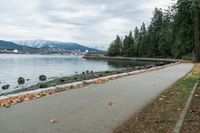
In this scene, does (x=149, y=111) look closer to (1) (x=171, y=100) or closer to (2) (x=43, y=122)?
(1) (x=171, y=100)

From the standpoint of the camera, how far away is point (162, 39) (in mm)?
107312

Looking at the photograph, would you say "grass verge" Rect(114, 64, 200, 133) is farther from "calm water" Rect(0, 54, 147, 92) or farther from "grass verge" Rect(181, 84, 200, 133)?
"calm water" Rect(0, 54, 147, 92)

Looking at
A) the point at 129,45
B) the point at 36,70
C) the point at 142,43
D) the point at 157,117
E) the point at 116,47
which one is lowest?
the point at 36,70

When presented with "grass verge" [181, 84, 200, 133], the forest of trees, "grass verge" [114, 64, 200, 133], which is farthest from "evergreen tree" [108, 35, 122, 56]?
"grass verge" [181, 84, 200, 133]

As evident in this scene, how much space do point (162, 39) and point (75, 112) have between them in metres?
99.8

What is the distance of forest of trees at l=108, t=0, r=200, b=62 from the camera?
60750mm

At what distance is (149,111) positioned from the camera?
10148 mm

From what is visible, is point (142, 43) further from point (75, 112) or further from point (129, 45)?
point (75, 112)

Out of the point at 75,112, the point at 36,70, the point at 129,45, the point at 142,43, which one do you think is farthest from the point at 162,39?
the point at 75,112

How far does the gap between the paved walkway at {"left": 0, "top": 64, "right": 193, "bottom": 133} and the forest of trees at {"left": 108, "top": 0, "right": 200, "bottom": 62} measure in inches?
1523

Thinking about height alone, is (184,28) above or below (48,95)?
above

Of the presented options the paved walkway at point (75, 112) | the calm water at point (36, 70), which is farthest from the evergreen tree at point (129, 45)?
the paved walkway at point (75, 112)

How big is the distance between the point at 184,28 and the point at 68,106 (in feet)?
175

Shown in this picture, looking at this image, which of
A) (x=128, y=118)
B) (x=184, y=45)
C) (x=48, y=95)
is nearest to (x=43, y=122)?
(x=128, y=118)
